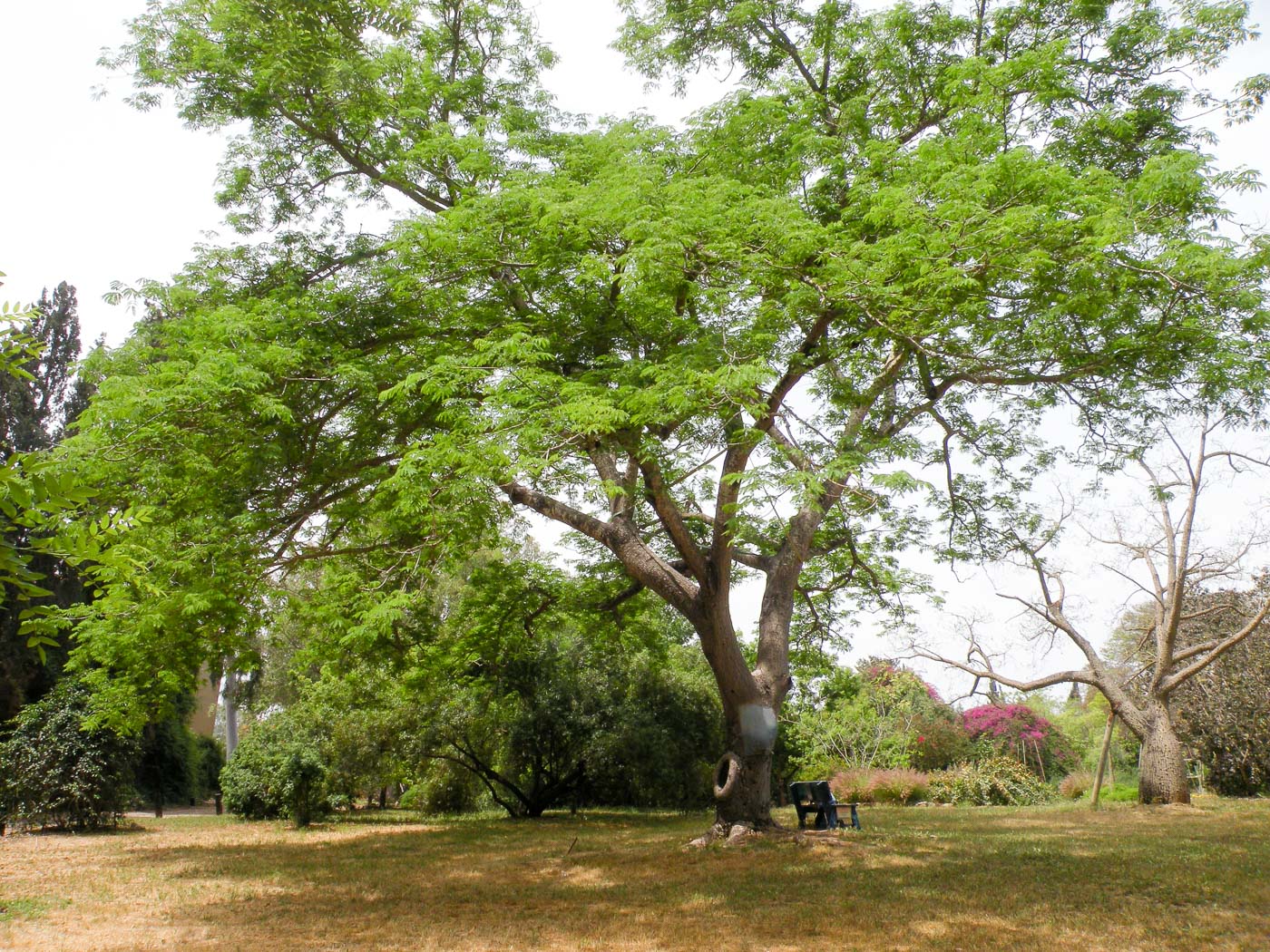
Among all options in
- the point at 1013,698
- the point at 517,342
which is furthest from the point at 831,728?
the point at 517,342

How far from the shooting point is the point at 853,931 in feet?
18.7

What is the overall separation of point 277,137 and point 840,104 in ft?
24.4

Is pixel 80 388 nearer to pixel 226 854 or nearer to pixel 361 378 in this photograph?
pixel 226 854

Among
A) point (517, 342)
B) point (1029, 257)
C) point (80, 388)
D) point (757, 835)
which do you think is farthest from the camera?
point (80, 388)

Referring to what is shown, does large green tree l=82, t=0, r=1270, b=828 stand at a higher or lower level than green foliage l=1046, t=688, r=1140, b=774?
higher

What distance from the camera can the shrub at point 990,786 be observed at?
58.0 ft

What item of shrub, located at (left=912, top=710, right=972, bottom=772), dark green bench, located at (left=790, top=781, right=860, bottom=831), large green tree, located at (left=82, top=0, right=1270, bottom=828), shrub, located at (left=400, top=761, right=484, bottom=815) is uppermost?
large green tree, located at (left=82, top=0, right=1270, bottom=828)

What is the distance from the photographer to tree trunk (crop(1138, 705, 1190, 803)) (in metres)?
14.5

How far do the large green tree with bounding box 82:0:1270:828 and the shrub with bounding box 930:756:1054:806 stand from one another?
28.2 feet

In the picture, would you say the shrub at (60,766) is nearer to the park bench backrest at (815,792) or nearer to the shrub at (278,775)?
the shrub at (278,775)

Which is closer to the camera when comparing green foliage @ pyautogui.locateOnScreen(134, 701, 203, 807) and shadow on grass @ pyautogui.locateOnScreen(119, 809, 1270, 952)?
shadow on grass @ pyautogui.locateOnScreen(119, 809, 1270, 952)

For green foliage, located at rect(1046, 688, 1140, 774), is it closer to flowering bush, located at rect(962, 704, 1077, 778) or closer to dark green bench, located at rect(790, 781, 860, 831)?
flowering bush, located at rect(962, 704, 1077, 778)

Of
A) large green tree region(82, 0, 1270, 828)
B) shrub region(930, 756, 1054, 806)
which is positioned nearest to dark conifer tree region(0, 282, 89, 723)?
large green tree region(82, 0, 1270, 828)

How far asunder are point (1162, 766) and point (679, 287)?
1313cm
